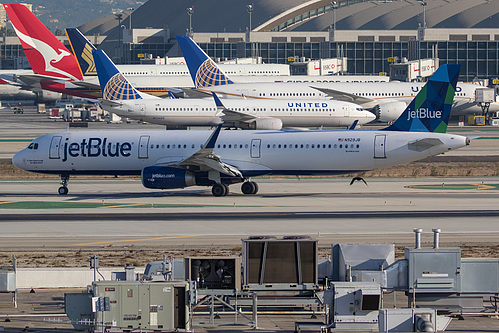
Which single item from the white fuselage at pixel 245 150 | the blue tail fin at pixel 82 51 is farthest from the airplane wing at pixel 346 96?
the white fuselage at pixel 245 150

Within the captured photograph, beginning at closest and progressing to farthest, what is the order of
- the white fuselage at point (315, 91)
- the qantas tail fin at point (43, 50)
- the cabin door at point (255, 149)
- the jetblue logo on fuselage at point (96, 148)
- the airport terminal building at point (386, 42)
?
1. the cabin door at point (255, 149)
2. the jetblue logo on fuselage at point (96, 148)
3. the white fuselage at point (315, 91)
4. the qantas tail fin at point (43, 50)
5. the airport terminal building at point (386, 42)

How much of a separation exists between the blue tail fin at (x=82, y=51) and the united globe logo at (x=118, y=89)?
103 feet

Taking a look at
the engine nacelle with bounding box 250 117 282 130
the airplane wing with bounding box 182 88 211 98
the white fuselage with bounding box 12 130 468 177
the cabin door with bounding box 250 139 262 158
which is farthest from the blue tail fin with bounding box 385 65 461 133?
the airplane wing with bounding box 182 88 211 98

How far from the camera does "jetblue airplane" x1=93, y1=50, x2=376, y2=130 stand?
3366 inches

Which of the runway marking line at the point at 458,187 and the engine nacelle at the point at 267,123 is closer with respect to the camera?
the runway marking line at the point at 458,187

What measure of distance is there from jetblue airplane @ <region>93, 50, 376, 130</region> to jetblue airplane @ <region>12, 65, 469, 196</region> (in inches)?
1266

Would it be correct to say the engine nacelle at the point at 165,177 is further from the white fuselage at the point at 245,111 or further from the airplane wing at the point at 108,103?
the white fuselage at the point at 245,111

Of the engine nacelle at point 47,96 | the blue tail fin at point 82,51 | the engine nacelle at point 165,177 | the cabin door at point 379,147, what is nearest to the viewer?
the engine nacelle at point 165,177

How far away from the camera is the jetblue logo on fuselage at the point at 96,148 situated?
51.9m

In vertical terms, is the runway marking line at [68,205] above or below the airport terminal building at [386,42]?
below

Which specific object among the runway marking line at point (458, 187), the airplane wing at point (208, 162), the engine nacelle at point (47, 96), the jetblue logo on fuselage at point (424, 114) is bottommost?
the runway marking line at point (458, 187)

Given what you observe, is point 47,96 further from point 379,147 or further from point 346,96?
point 379,147

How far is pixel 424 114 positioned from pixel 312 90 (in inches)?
1951

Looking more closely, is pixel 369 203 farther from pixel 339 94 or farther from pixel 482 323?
pixel 339 94
